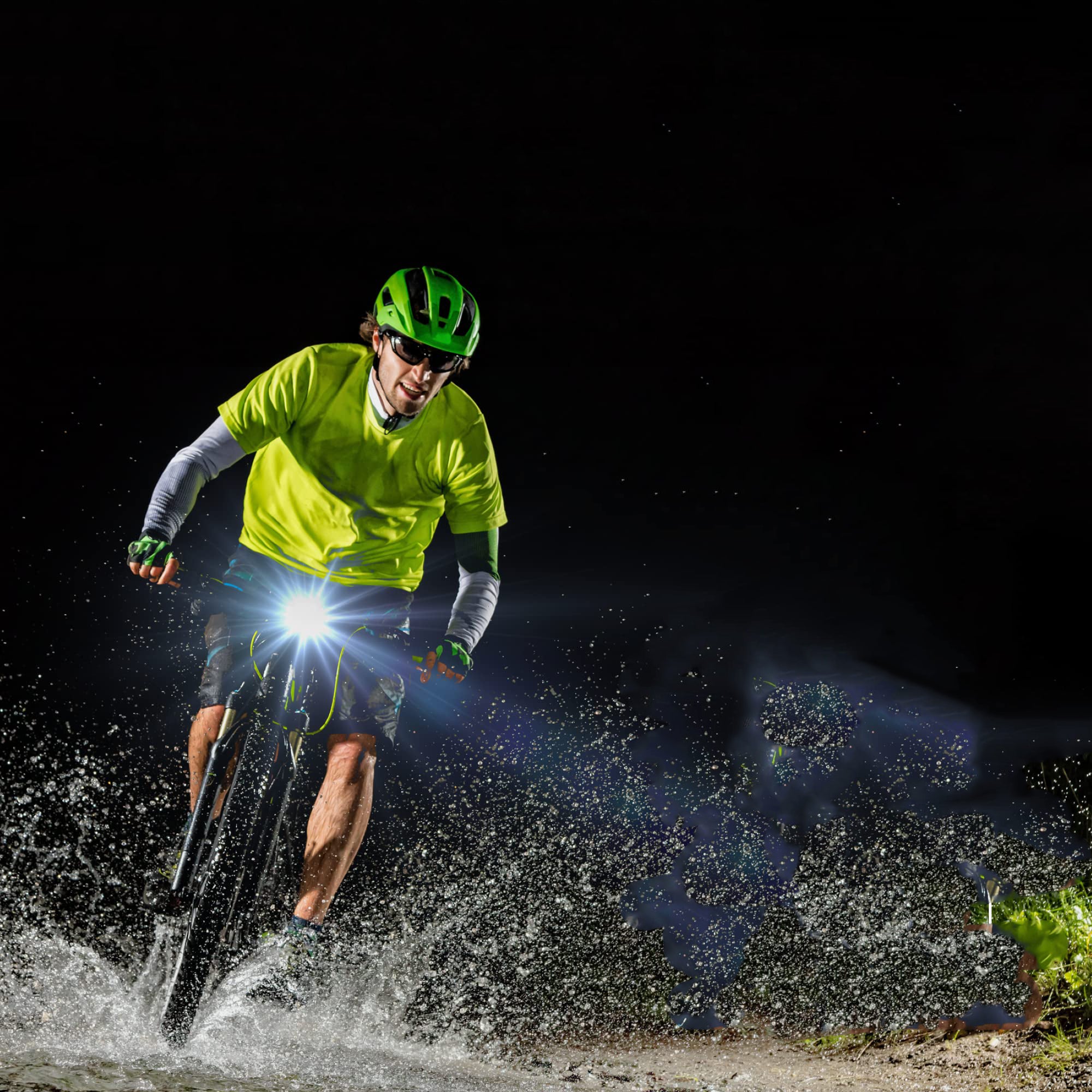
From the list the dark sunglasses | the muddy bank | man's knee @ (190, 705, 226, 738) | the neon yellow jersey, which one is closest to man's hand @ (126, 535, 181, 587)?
man's knee @ (190, 705, 226, 738)

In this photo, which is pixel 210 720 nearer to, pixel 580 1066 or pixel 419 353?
pixel 419 353

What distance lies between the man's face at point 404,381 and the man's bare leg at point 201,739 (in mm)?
1396

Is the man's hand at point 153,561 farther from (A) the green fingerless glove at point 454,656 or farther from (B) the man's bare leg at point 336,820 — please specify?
(B) the man's bare leg at point 336,820

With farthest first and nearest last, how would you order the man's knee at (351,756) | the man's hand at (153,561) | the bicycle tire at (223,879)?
the man's knee at (351,756) → the bicycle tire at (223,879) → the man's hand at (153,561)

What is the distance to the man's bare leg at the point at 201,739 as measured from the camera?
10.1ft

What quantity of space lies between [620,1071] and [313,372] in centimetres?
348

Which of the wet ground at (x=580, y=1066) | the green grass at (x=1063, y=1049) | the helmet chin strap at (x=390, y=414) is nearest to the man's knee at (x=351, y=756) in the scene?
the wet ground at (x=580, y=1066)

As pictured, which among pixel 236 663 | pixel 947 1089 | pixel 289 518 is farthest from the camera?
pixel 289 518

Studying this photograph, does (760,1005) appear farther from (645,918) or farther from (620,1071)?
(620,1071)

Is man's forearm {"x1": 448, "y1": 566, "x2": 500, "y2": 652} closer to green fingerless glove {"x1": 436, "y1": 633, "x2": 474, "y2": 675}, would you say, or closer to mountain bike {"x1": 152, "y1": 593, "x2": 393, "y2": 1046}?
green fingerless glove {"x1": 436, "y1": 633, "x2": 474, "y2": 675}

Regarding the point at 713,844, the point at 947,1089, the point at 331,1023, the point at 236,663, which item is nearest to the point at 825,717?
the point at 713,844

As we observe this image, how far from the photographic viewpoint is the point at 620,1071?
375 centimetres

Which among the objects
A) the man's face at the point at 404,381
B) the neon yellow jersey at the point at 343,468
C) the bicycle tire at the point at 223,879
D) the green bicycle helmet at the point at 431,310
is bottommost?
the bicycle tire at the point at 223,879

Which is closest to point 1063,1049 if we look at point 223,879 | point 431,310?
point 223,879
